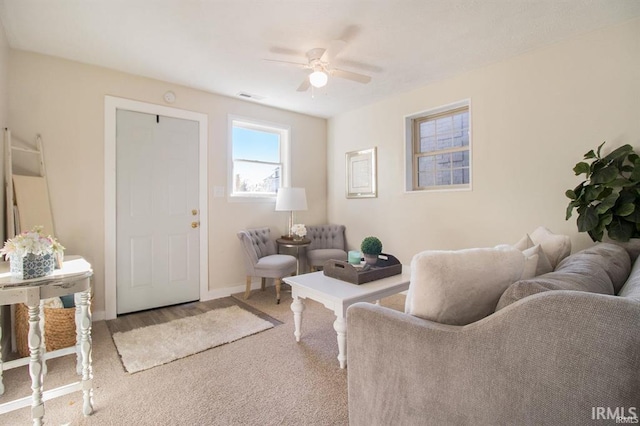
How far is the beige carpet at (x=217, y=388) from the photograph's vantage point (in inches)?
66.5

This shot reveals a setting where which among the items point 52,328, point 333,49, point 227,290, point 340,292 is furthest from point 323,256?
point 52,328

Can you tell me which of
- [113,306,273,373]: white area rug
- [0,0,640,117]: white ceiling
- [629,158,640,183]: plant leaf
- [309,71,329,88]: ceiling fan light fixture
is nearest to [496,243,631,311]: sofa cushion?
[629,158,640,183]: plant leaf

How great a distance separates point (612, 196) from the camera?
2.15 metres

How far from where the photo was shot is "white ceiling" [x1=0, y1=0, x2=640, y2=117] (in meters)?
2.17

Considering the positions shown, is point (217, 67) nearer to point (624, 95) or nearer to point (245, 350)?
point (245, 350)

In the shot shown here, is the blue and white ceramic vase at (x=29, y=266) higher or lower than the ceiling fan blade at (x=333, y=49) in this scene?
lower

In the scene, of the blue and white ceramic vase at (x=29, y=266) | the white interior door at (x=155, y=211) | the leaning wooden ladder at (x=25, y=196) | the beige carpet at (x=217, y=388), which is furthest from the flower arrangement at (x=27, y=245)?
the white interior door at (x=155, y=211)

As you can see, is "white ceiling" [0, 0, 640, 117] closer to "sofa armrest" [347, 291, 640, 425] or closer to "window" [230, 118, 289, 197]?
"window" [230, 118, 289, 197]

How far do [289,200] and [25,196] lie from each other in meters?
2.59

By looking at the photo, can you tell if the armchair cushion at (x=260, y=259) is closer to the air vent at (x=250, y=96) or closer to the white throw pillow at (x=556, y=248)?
the air vent at (x=250, y=96)

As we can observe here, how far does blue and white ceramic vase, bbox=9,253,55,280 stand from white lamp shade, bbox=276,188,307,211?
→ 8.72ft

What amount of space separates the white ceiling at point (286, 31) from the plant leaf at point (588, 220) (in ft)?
4.91

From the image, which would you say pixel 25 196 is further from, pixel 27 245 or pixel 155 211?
pixel 27 245

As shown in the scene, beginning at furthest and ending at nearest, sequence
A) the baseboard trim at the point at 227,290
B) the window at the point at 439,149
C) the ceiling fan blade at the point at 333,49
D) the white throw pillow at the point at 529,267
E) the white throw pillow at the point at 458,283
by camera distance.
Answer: the baseboard trim at the point at 227,290
the window at the point at 439,149
the ceiling fan blade at the point at 333,49
the white throw pillow at the point at 529,267
the white throw pillow at the point at 458,283
